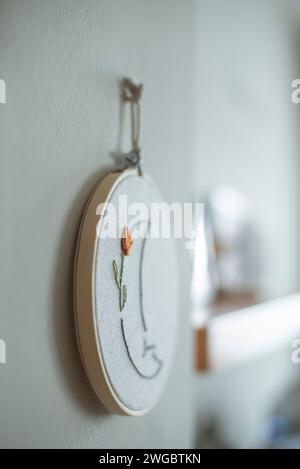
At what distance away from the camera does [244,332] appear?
3.79ft

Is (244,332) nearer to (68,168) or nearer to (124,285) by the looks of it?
(124,285)

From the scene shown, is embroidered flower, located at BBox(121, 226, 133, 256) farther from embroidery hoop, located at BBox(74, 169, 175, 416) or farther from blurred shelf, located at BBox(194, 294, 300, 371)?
blurred shelf, located at BBox(194, 294, 300, 371)

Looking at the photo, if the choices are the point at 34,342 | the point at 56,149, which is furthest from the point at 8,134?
the point at 34,342

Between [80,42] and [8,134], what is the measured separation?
0.15m

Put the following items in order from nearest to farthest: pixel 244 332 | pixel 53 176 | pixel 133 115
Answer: pixel 53 176 → pixel 133 115 → pixel 244 332

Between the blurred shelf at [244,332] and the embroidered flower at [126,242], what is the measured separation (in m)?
0.50

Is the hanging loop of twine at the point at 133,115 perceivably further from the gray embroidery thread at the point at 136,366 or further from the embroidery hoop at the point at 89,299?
the gray embroidery thread at the point at 136,366

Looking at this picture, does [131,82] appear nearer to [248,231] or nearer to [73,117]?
[73,117]

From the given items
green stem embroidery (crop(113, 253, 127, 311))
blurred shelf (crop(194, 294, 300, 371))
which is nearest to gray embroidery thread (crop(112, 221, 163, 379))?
green stem embroidery (crop(113, 253, 127, 311))

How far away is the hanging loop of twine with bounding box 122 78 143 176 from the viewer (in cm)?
59

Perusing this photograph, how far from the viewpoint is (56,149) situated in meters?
0.48

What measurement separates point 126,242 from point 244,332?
68 centimetres

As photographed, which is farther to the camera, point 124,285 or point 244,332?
point 244,332

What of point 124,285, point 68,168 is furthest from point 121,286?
point 68,168
